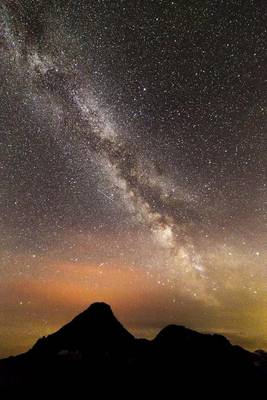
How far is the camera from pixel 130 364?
8262cm

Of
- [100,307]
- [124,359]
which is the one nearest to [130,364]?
[124,359]

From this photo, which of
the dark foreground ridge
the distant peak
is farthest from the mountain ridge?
the distant peak

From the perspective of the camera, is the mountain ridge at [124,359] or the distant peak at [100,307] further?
the distant peak at [100,307]

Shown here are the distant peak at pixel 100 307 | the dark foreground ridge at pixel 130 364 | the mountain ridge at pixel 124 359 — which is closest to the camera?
the dark foreground ridge at pixel 130 364

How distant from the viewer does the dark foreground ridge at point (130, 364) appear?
75.8 meters

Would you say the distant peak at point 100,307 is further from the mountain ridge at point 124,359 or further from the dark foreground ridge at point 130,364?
the dark foreground ridge at point 130,364

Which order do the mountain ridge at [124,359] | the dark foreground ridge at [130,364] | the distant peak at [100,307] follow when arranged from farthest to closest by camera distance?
the distant peak at [100,307] < the mountain ridge at [124,359] < the dark foreground ridge at [130,364]

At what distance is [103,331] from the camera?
97.1m

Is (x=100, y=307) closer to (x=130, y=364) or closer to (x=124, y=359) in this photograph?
(x=124, y=359)

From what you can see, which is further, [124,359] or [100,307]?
[100,307]

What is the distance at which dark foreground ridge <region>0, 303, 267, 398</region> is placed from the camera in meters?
75.8

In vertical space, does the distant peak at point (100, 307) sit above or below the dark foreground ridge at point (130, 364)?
above

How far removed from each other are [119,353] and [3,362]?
2752cm

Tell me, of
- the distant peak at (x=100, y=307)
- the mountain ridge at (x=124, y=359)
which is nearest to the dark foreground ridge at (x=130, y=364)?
the mountain ridge at (x=124, y=359)
